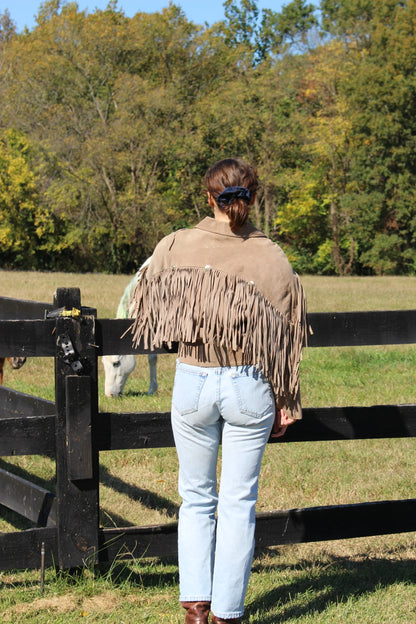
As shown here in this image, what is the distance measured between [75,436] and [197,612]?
3.38 ft

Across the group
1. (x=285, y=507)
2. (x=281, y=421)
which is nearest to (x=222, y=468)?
(x=281, y=421)

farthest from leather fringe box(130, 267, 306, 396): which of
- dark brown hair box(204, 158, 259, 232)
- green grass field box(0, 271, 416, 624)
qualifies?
green grass field box(0, 271, 416, 624)

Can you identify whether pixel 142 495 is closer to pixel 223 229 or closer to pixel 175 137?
pixel 223 229

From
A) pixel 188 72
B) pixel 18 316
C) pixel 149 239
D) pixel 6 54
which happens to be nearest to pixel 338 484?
pixel 18 316

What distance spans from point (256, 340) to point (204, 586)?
109 centimetres

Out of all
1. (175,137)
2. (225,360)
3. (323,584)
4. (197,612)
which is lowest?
(323,584)

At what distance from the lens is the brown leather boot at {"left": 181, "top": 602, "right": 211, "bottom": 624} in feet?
10.5

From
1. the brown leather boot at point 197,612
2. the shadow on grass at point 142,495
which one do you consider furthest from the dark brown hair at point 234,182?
the shadow on grass at point 142,495

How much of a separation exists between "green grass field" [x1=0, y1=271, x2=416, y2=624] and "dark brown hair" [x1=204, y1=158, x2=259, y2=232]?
6.16ft

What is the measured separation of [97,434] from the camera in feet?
12.5

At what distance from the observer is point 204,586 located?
126 inches

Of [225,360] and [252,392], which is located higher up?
[225,360]

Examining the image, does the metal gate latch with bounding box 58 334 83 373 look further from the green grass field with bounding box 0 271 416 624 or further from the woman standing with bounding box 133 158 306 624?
the green grass field with bounding box 0 271 416 624

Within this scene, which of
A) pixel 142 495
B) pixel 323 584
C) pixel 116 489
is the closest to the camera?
pixel 323 584
